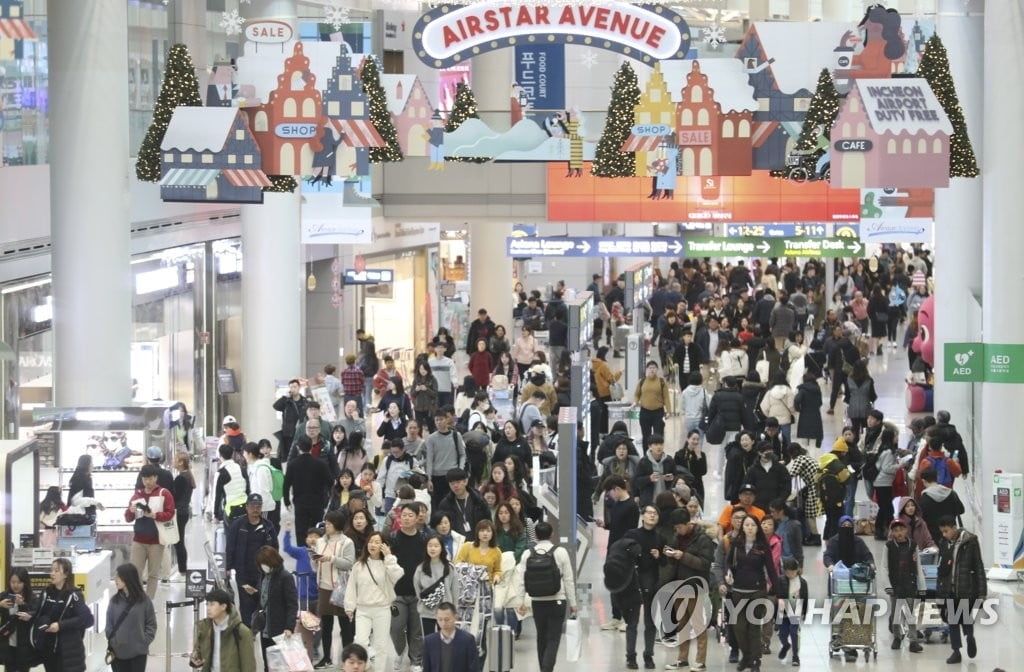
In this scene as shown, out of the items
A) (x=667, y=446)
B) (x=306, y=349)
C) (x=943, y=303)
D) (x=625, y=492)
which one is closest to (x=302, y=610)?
(x=625, y=492)

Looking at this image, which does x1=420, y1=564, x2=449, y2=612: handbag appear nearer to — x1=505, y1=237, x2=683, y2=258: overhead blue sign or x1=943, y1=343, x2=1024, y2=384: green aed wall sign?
x1=943, y1=343, x2=1024, y2=384: green aed wall sign

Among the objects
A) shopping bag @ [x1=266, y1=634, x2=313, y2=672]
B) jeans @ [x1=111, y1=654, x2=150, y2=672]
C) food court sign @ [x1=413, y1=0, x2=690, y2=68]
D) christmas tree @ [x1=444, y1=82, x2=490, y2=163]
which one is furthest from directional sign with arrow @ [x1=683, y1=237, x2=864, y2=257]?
shopping bag @ [x1=266, y1=634, x2=313, y2=672]

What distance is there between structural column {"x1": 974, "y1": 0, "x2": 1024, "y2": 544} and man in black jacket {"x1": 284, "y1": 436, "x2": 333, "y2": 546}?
6.21m

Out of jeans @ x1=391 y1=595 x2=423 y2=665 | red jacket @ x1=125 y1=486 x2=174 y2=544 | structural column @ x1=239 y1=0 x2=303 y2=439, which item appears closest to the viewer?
jeans @ x1=391 y1=595 x2=423 y2=665

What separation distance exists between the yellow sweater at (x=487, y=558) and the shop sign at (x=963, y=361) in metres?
5.93

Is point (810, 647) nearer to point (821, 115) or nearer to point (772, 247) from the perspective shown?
point (821, 115)

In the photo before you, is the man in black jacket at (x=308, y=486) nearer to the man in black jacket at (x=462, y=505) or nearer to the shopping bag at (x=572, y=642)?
the man in black jacket at (x=462, y=505)

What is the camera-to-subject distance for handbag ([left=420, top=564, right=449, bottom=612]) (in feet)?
41.2

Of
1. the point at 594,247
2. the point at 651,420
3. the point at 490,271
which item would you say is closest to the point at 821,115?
the point at 651,420

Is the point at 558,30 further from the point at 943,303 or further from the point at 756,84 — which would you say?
the point at 943,303

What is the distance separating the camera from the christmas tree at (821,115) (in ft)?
54.6

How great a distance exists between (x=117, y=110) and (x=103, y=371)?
2508mm

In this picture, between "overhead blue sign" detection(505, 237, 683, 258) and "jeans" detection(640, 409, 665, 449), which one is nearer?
"jeans" detection(640, 409, 665, 449)

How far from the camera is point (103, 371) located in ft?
57.8
